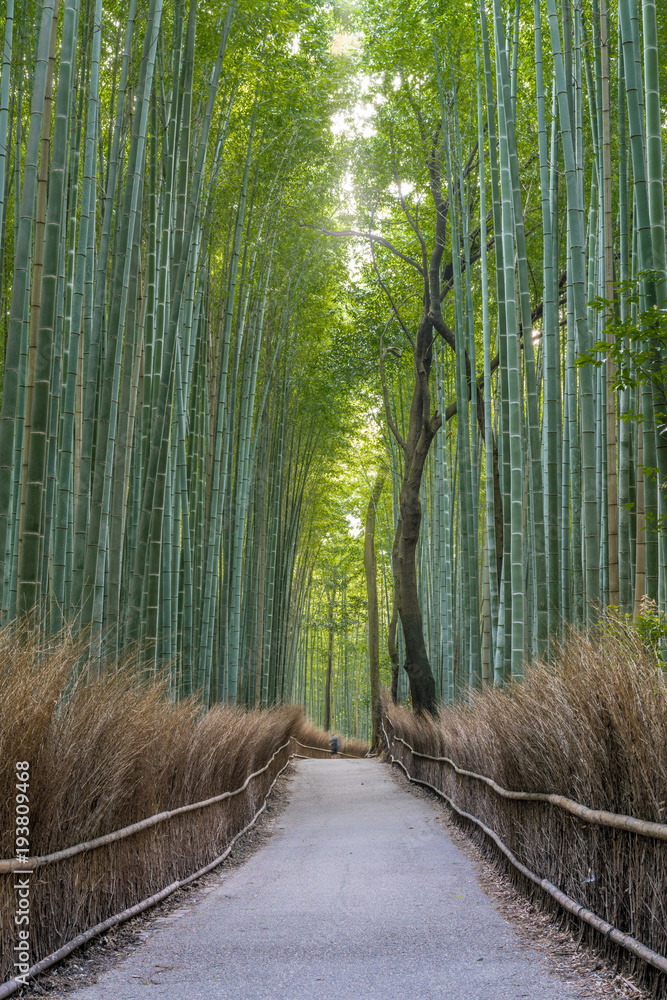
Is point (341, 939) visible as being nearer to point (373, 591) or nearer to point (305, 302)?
point (305, 302)

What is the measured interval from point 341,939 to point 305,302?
26.9ft

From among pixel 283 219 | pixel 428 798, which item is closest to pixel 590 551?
pixel 428 798

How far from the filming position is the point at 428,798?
7.12m

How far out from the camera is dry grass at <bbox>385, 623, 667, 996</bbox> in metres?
2.13

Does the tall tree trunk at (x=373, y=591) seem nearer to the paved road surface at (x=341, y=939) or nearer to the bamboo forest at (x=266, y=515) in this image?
the bamboo forest at (x=266, y=515)

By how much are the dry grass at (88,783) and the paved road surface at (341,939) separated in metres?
0.20

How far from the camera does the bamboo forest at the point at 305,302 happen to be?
350 centimetres

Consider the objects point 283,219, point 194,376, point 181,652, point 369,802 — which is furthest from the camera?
point 283,219

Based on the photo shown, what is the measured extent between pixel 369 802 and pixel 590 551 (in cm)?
390

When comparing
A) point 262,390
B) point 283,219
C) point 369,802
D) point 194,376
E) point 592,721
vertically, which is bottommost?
point 369,802

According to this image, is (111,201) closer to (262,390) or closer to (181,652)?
(181,652)

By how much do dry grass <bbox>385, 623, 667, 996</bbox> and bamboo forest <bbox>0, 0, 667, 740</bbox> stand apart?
16.8 inches

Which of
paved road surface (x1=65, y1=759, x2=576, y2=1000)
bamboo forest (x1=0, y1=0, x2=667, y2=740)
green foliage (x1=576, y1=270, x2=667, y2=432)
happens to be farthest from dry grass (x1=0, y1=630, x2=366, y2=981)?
green foliage (x1=576, y1=270, x2=667, y2=432)

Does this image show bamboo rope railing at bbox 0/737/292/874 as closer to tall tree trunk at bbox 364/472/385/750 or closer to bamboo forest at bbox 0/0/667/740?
bamboo forest at bbox 0/0/667/740
